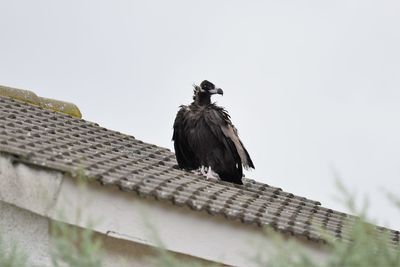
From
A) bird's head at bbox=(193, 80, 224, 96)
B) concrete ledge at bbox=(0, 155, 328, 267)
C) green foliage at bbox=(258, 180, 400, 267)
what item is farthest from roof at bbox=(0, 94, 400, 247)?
green foliage at bbox=(258, 180, 400, 267)

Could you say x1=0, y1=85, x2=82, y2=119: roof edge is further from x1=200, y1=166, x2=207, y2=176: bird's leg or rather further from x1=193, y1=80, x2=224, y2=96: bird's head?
x1=200, y1=166, x2=207, y2=176: bird's leg

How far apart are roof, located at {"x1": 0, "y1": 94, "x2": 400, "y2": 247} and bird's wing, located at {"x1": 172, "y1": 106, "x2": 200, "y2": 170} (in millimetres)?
133

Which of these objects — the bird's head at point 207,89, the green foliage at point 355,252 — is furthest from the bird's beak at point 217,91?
the green foliage at point 355,252

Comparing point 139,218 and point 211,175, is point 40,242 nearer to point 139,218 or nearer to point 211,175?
point 139,218

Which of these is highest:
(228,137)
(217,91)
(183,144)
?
(217,91)

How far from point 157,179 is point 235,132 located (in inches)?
103

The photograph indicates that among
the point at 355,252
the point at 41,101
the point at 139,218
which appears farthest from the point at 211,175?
the point at 355,252

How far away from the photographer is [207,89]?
34.3 feet

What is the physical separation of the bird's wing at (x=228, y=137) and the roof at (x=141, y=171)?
1.01 ft

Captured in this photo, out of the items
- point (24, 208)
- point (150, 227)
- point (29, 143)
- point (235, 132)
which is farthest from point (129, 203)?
point (235, 132)

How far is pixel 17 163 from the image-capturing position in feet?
21.4

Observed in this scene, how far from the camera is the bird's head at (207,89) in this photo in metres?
10.4

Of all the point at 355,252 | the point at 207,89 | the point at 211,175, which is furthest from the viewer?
the point at 207,89

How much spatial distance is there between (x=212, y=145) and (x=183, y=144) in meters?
0.36
